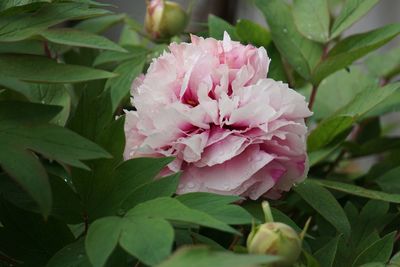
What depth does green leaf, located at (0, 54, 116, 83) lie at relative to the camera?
1.91 feet

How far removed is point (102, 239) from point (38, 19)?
0.61ft

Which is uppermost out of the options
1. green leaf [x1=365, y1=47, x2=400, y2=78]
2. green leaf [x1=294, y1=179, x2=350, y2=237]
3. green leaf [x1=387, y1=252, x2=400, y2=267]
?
green leaf [x1=387, y1=252, x2=400, y2=267]

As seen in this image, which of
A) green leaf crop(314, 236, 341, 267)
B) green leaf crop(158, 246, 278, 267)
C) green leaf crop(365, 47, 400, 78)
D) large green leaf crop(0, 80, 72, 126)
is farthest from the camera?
green leaf crop(365, 47, 400, 78)

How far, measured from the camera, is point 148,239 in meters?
0.50

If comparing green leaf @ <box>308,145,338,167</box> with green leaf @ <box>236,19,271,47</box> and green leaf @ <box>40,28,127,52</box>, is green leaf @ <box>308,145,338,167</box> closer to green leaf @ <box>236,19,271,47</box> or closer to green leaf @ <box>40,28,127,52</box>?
green leaf @ <box>236,19,271,47</box>

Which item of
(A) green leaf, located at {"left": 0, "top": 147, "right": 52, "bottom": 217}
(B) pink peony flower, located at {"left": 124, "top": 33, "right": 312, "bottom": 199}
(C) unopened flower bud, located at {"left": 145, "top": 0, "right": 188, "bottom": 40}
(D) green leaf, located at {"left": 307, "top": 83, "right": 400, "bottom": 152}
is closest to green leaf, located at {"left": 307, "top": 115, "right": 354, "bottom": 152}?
(D) green leaf, located at {"left": 307, "top": 83, "right": 400, "bottom": 152}

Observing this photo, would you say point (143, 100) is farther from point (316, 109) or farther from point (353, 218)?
point (316, 109)

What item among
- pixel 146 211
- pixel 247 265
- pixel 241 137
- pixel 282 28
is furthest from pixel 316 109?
pixel 247 265

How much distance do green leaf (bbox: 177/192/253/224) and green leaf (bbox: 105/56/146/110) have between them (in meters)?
0.24

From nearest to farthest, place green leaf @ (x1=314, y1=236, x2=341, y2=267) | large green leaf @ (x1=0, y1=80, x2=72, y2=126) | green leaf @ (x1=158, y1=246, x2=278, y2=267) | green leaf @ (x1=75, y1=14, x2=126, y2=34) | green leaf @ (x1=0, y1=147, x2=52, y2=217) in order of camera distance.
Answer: green leaf @ (x1=158, y1=246, x2=278, y2=267) → green leaf @ (x1=0, y1=147, x2=52, y2=217) → green leaf @ (x1=314, y1=236, x2=341, y2=267) → large green leaf @ (x1=0, y1=80, x2=72, y2=126) → green leaf @ (x1=75, y1=14, x2=126, y2=34)

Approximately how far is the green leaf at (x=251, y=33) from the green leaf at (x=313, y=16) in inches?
1.6

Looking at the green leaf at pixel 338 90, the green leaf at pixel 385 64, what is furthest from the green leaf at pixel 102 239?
the green leaf at pixel 385 64

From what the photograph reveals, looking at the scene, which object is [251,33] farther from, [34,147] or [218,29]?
[34,147]

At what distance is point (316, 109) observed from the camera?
108cm
